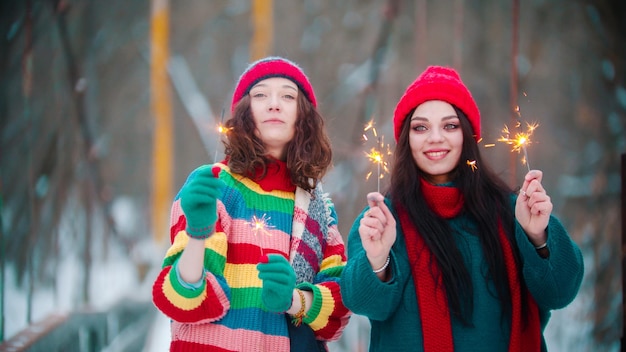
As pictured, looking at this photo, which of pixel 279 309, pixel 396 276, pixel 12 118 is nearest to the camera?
pixel 279 309

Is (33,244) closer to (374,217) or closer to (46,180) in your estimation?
(46,180)

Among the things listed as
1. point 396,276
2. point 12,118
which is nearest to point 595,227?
point 396,276

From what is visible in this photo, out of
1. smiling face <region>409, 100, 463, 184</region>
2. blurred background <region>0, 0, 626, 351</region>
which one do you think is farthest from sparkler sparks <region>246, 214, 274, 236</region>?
blurred background <region>0, 0, 626, 351</region>

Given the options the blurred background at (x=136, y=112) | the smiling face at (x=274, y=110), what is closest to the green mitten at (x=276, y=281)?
the smiling face at (x=274, y=110)

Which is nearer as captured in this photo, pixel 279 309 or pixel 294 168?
pixel 279 309

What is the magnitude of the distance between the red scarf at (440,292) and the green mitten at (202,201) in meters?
0.60

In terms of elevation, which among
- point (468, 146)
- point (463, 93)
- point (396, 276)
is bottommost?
point (396, 276)

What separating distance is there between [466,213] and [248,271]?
0.71m

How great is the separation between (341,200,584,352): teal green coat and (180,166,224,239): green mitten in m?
0.44

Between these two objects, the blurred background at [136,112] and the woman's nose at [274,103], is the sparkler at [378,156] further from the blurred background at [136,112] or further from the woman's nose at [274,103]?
the woman's nose at [274,103]

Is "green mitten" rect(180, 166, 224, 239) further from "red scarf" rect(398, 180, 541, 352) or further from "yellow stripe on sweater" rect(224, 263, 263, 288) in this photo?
"red scarf" rect(398, 180, 541, 352)

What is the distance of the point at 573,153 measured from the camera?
2.88m

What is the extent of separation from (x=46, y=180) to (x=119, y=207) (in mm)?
408

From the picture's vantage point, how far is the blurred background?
275cm
